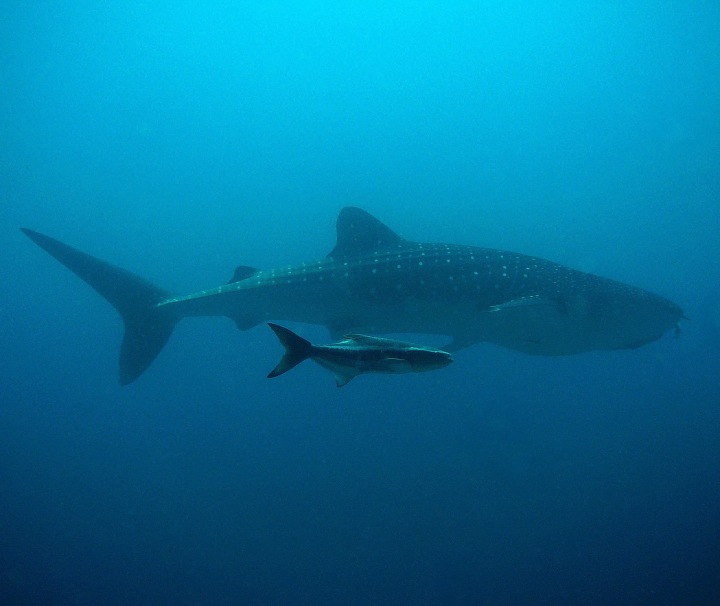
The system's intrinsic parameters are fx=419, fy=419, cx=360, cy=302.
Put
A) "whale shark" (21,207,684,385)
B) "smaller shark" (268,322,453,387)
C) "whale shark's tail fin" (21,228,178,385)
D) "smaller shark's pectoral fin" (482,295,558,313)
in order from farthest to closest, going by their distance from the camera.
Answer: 1. "whale shark's tail fin" (21,228,178,385)
2. "whale shark" (21,207,684,385)
3. "smaller shark's pectoral fin" (482,295,558,313)
4. "smaller shark" (268,322,453,387)

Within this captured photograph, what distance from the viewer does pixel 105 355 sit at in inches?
1480

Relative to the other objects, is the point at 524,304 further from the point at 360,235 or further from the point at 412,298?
the point at 360,235

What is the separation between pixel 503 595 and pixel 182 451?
14664 millimetres

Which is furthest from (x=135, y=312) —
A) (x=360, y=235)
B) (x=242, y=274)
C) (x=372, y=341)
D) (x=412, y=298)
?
(x=372, y=341)

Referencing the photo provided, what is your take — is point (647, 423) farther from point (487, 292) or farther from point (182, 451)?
point (182, 451)

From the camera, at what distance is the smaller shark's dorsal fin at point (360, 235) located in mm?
7043

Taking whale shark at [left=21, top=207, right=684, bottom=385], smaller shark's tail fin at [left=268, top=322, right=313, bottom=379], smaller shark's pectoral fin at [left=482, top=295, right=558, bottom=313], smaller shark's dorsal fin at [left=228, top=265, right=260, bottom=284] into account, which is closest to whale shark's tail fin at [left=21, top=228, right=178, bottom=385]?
whale shark at [left=21, top=207, right=684, bottom=385]

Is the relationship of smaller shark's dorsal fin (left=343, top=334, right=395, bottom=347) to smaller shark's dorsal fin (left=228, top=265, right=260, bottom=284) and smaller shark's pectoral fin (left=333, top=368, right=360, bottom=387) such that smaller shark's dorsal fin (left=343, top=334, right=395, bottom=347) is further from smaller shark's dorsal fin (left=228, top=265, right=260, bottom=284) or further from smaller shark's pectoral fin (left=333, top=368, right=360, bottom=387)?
smaller shark's dorsal fin (left=228, top=265, right=260, bottom=284)

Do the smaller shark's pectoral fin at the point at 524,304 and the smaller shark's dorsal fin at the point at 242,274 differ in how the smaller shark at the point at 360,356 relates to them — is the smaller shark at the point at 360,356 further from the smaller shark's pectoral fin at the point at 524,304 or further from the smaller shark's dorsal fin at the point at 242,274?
the smaller shark's dorsal fin at the point at 242,274

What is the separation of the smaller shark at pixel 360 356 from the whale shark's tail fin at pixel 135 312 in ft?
19.2

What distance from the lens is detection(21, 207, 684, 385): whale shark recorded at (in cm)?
645

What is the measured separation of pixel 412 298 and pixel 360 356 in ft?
14.3

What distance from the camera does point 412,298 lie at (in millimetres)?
Answer: 6691

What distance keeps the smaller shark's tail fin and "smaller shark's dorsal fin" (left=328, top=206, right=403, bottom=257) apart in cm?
473
